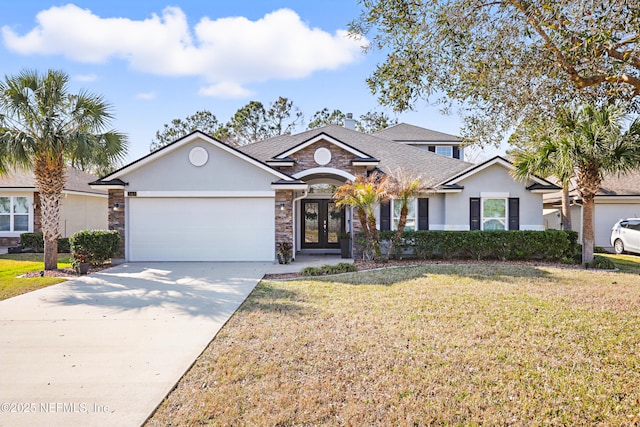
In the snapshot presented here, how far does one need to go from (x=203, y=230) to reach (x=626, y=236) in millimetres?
17981

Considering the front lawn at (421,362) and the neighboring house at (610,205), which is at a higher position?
the neighboring house at (610,205)

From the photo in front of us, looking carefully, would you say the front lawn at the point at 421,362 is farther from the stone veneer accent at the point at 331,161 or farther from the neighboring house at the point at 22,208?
the neighboring house at the point at 22,208

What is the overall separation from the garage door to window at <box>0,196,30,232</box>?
900 cm

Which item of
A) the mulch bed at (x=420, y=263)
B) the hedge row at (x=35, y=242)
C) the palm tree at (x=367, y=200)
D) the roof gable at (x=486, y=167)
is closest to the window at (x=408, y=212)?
the roof gable at (x=486, y=167)

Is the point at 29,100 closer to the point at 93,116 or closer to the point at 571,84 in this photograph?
the point at 93,116

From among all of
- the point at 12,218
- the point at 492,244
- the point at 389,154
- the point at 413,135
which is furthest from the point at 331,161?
the point at 12,218

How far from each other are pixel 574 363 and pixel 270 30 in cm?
890

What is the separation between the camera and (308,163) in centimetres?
1567

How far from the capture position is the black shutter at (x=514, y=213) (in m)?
16.1

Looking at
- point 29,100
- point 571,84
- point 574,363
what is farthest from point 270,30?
point 574,363

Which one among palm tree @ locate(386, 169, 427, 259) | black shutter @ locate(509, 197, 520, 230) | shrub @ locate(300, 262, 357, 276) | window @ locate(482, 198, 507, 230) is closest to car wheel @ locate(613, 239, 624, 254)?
black shutter @ locate(509, 197, 520, 230)

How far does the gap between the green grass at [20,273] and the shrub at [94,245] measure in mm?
1332

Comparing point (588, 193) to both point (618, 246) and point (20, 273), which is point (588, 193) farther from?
point (20, 273)

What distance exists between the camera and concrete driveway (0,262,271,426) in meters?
4.04
